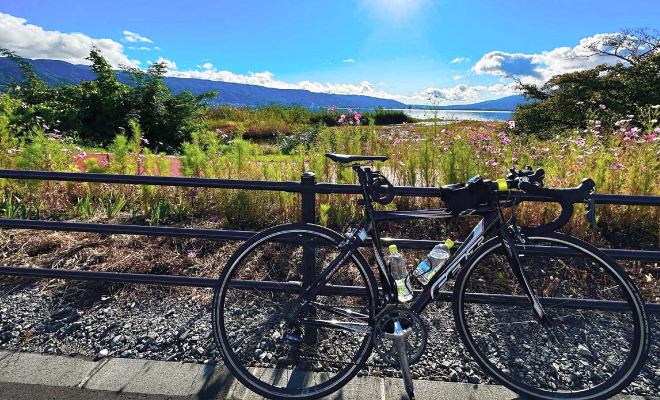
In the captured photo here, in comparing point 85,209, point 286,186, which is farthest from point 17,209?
point 286,186

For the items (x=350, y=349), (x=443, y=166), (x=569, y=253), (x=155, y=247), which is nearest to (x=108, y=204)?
(x=155, y=247)

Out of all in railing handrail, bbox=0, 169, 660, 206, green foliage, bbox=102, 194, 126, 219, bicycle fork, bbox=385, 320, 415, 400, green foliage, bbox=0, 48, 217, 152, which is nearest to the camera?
bicycle fork, bbox=385, 320, 415, 400

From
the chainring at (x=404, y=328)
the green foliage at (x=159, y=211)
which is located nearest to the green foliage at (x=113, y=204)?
the green foliage at (x=159, y=211)

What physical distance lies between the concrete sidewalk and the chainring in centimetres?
24

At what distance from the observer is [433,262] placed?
2.10 m

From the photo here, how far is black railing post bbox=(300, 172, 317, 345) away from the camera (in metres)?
2.42

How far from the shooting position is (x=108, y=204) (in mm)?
4789

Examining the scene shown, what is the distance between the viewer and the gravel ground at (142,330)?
2.41 meters

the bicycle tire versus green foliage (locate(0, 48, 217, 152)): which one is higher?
green foliage (locate(0, 48, 217, 152))

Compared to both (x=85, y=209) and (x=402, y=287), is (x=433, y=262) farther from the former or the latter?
(x=85, y=209)

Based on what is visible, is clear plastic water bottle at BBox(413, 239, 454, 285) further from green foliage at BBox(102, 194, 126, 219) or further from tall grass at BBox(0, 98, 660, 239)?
green foliage at BBox(102, 194, 126, 219)

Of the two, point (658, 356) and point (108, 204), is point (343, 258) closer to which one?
point (658, 356)

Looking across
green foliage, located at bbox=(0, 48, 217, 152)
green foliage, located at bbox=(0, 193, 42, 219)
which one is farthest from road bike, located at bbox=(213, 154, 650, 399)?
green foliage, located at bbox=(0, 48, 217, 152)

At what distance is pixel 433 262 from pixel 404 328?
0.38m
